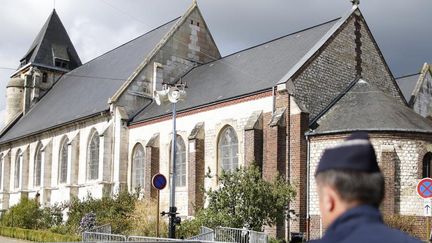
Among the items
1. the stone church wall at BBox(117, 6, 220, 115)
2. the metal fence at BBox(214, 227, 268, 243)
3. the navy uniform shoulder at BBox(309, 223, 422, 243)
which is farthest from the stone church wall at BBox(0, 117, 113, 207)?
the navy uniform shoulder at BBox(309, 223, 422, 243)

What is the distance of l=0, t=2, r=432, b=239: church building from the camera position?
23.1 metres

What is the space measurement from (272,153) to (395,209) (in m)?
5.13

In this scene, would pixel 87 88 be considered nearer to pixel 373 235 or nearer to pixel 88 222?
pixel 88 222

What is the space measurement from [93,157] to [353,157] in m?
34.5

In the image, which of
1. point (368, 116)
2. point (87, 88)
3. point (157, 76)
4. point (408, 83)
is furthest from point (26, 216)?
point (408, 83)

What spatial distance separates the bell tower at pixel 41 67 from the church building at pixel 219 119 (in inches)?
146

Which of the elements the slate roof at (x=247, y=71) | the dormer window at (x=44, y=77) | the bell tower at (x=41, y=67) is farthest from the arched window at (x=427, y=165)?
the dormer window at (x=44, y=77)

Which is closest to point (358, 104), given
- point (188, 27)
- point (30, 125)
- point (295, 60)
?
point (295, 60)

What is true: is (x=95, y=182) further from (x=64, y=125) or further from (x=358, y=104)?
(x=358, y=104)

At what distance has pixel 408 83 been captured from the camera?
119ft

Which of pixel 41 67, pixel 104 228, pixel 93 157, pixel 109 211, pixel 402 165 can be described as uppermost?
pixel 41 67

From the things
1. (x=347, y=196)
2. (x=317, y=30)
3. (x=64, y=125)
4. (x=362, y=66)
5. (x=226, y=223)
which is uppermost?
(x=317, y=30)

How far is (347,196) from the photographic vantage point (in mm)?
2330

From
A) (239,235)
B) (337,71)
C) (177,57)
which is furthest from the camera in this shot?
(177,57)
